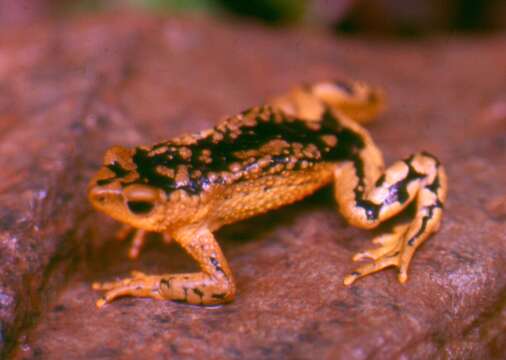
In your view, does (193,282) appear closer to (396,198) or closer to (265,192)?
(265,192)

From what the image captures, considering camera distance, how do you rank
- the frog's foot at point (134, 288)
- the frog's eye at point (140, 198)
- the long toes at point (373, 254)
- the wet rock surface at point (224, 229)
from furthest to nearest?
the long toes at point (373, 254), the frog's foot at point (134, 288), the frog's eye at point (140, 198), the wet rock surface at point (224, 229)

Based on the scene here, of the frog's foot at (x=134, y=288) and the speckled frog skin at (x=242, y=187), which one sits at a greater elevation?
the speckled frog skin at (x=242, y=187)

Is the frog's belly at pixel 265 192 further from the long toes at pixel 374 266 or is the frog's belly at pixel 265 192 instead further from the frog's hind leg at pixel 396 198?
the long toes at pixel 374 266

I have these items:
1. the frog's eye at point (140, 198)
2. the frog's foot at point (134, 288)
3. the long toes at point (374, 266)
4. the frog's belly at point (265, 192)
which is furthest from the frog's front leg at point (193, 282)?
the long toes at point (374, 266)

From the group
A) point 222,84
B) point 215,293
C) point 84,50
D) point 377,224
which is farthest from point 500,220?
point 84,50

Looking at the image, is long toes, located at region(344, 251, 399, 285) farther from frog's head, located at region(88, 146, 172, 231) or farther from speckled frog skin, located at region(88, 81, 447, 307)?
frog's head, located at region(88, 146, 172, 231)

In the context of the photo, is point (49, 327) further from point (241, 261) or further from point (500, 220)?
point (500, 220)
